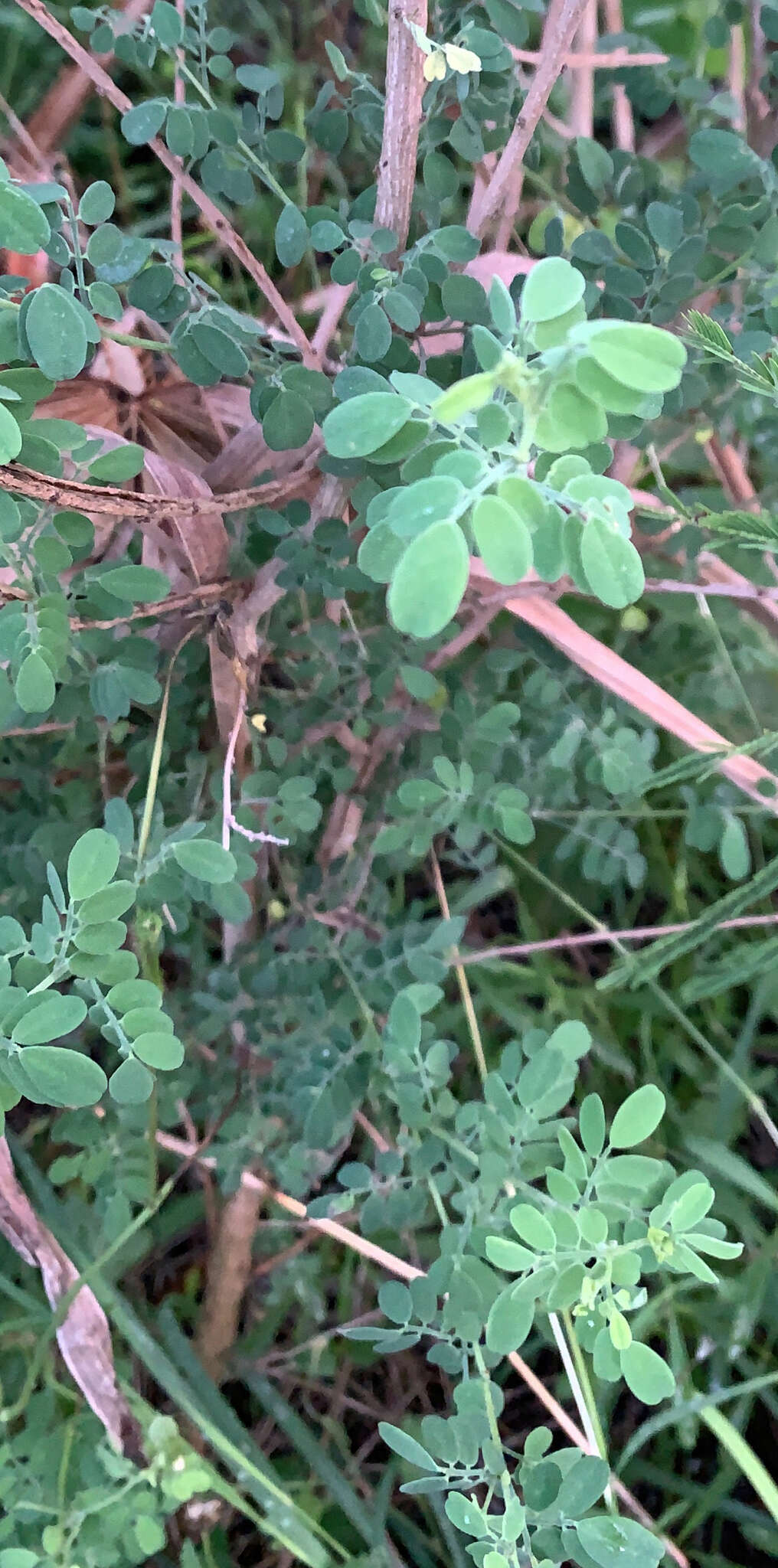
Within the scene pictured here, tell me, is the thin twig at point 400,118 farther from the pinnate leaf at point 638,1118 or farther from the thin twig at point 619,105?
the pinnate leaf at point 638,1118

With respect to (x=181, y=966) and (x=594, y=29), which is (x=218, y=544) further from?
(x=594, y=29)

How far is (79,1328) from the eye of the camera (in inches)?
33.9

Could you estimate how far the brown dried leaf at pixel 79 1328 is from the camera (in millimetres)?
851

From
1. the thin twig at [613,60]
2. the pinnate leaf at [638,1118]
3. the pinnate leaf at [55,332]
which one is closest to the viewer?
the pinnate leaf at [55,332]

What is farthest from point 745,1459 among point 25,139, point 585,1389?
point 25,139

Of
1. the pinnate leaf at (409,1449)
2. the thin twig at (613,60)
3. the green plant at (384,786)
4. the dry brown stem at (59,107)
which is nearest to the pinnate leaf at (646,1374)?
the green plant at (384,786)

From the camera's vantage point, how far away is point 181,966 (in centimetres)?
104

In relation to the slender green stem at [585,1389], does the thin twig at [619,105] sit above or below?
above

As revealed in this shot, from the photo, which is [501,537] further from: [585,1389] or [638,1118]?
[585,1389]

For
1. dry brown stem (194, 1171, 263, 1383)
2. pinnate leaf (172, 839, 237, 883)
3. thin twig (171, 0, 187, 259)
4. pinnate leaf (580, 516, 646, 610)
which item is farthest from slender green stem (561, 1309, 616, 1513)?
thin twig (171, 0, 187, 259)

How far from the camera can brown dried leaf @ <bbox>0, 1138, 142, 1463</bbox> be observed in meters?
0.85

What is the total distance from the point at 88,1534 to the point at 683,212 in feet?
3.37

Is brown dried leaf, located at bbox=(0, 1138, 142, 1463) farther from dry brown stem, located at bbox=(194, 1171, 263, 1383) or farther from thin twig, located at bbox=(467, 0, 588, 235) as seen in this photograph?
Result: thin twig, located at bbox=(467, 0, 588, 235)

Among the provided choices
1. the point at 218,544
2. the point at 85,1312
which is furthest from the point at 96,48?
the point at 85,1312
